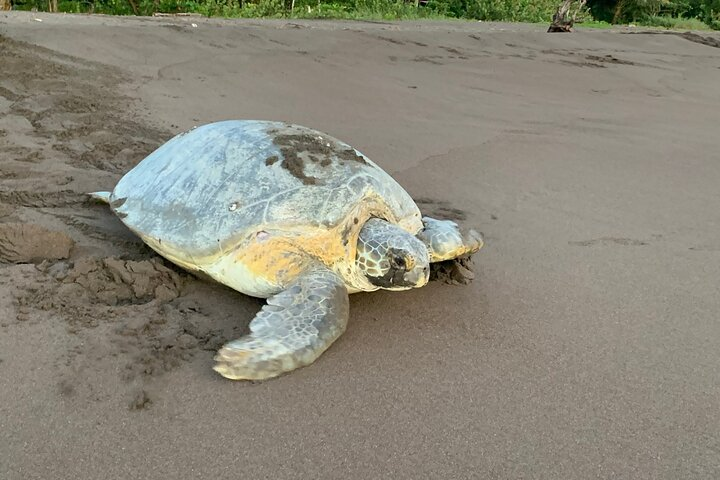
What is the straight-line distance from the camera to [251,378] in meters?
1.50

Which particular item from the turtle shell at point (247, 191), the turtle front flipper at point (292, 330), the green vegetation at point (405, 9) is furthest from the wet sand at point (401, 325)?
the green vegetation at point (405, 9)

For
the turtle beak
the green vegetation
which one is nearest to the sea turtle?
the turtle beak

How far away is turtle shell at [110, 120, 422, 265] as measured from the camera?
191cm

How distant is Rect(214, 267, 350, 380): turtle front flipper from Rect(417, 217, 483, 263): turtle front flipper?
14.6 inches

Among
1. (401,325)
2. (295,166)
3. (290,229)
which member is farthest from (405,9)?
(401,325)

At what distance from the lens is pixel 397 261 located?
1812 millimetres

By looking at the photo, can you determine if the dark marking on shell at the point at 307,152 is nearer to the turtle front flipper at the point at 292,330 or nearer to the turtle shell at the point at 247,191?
the turtle shell at the point at 247,191

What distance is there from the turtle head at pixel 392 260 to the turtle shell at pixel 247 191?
108 millimetres

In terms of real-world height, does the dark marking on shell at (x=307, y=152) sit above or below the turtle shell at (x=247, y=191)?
above

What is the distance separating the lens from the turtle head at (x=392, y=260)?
5.95 ft

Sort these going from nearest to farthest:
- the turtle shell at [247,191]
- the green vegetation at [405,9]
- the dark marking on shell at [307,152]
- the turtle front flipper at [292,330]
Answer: the turtle front flipper at [292,330], the turtle shell at [247,191], the dark marking on shell at [307,152], the green vegetation at [405,9]

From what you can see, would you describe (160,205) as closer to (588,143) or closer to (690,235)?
(690,235)

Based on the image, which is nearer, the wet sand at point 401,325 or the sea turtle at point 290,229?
the wet sand at point 401,325

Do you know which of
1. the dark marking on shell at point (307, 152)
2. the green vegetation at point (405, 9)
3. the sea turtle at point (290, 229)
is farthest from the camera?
the green vegetation at point (405, 9)
